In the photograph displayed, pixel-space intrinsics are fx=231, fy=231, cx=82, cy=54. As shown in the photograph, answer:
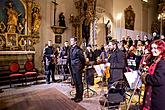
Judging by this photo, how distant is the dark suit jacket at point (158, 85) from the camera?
279 cm

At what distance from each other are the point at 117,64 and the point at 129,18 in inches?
443

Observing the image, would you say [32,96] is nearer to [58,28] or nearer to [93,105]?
[93,105]

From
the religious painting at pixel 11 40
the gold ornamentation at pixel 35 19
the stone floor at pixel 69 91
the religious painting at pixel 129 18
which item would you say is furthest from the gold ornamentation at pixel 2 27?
the religious painting at pixel 129 18

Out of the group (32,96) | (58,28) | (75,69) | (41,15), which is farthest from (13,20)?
(75,69)

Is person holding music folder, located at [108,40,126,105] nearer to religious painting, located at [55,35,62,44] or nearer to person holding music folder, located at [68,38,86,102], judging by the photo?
person holding music folder, located at [68,38,86,102]

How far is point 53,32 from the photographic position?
12.5 meters

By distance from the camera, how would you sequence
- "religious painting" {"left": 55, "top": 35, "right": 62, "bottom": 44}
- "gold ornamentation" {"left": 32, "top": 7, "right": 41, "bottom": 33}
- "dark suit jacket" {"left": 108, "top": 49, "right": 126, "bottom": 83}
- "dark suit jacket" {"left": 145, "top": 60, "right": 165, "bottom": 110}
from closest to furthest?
"dark suit jacket" {"left": 145, "top": 60, "right": 165, "bottom": 110} < "dark suit jacket" {"left": 108, "top": 49, "right": 126, "bottom": 83} < "gold ornamentation" {"left": 32, "top": 7, "right": 41, "bottom": 33} < "religious painting" {"left": 55, "top": 35, "right": 62, "bottom": 44}

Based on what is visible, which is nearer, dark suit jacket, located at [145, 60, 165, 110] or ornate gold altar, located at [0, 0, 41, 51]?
dark suit jacket, located at [145, 60, 165, 110]

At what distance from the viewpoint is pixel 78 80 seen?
20.2 ft

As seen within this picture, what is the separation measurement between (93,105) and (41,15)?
753cm

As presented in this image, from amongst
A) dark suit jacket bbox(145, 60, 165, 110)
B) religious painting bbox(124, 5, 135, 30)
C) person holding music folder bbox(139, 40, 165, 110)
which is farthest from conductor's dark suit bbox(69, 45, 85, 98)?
religious painting bbox(124, 5, 135, 30)

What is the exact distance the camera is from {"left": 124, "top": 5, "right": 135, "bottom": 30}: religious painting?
16062 mm

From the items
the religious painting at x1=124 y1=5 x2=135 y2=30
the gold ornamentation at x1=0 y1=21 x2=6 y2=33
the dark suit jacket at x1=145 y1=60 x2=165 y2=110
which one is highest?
the religious painting at x1=124 y1=5 x2=135 y2=30

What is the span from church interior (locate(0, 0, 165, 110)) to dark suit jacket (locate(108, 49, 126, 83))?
2.35 feet
